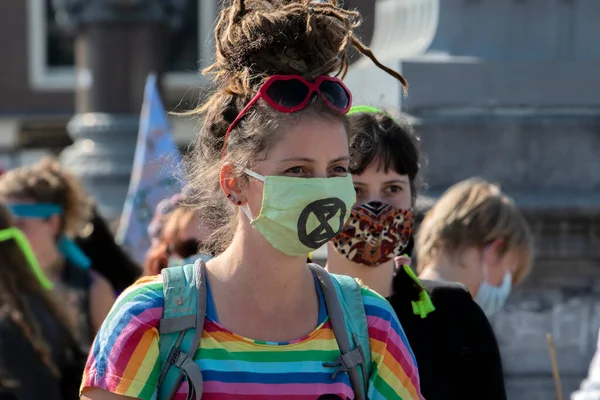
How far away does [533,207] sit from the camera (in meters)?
5.13

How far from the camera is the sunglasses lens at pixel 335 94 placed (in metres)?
2.56

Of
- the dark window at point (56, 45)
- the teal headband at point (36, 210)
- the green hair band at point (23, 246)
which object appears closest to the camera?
the green hair band at point (23, 246)

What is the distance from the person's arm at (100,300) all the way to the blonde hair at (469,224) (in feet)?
6.66

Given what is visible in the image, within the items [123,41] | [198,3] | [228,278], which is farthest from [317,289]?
[198,3]

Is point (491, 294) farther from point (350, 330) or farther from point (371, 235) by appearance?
point (350, 330)

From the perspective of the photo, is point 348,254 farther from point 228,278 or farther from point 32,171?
point 32,171

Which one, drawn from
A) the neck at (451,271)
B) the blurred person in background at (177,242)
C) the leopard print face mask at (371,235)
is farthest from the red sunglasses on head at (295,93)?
the blurred person in background at (177,242)

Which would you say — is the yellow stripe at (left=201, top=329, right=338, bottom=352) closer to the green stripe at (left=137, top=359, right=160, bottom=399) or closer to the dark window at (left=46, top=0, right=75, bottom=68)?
the green stripe at (left=137, top=359, right=160, bottom=399)

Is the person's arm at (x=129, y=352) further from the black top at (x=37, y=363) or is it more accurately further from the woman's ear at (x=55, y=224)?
the woman's ear at (x=55, y=224)

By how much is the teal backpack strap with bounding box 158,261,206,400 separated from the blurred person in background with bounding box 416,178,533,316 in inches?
71.6

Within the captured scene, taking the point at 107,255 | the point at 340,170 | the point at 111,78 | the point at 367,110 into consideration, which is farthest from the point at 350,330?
the point at 111,78

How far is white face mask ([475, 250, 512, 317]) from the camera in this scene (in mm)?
4359

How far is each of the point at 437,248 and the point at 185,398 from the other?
199 cm

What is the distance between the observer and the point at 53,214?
19.3 feet
